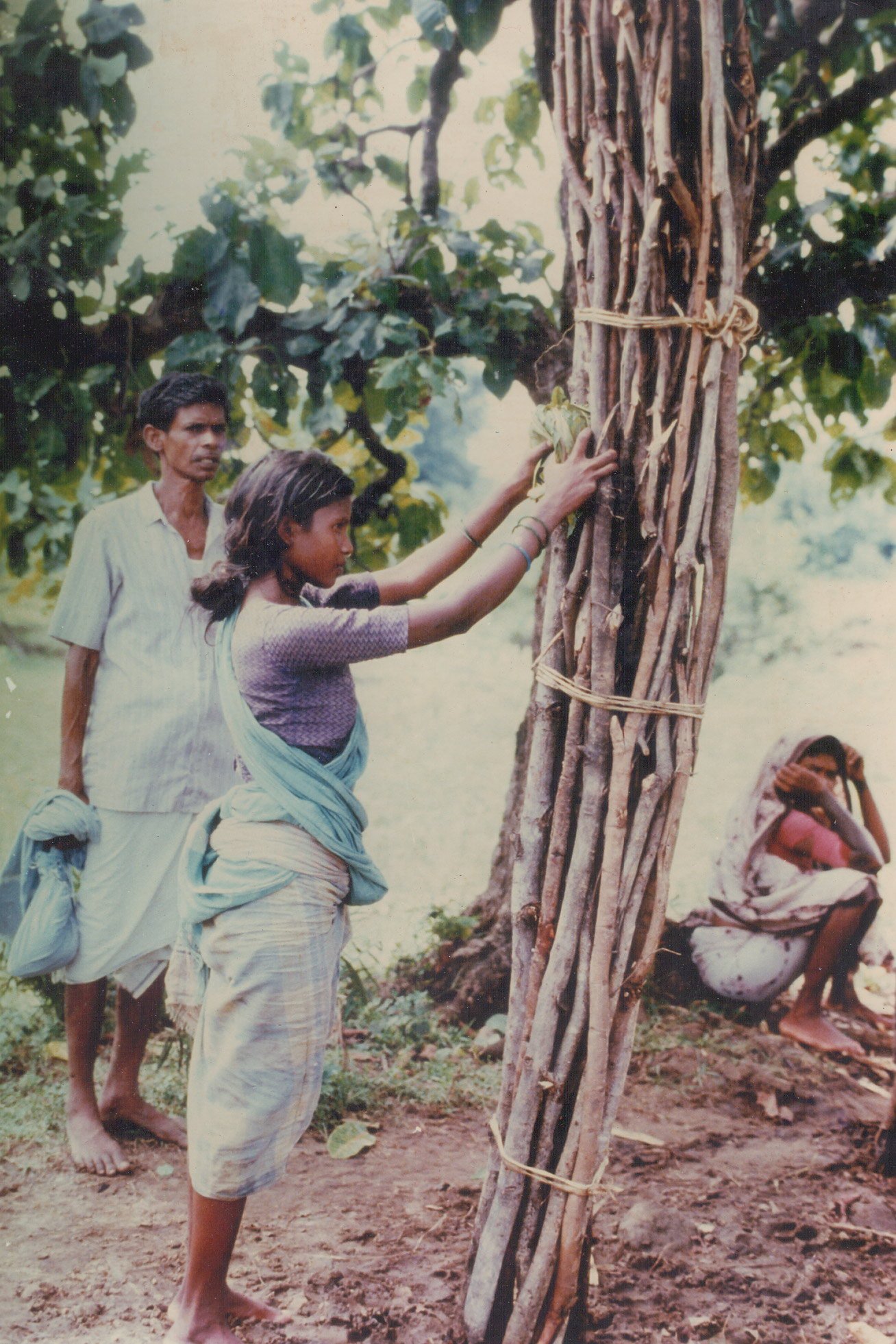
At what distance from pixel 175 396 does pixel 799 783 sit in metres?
2.02

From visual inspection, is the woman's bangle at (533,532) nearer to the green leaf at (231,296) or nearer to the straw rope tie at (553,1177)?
the straw rope tie at (553,1177)

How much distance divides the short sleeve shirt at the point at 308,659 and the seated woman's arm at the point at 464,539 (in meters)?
0.19

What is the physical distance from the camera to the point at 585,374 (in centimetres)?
192

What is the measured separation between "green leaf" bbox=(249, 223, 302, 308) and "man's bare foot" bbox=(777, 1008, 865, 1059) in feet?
8.38

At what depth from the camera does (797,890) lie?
321 centimetres

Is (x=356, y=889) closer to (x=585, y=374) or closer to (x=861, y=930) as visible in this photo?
(x=585, y=374)

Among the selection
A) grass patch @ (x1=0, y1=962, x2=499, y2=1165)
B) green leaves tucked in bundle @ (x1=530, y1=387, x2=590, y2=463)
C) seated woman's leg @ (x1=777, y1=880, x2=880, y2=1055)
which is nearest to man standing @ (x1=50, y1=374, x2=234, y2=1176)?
grass patch @ (x1=0, y1=962, x2=499, y2=1165)

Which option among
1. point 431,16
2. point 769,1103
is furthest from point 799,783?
point 431,16

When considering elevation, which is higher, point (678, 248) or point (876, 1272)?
point (678, 248)

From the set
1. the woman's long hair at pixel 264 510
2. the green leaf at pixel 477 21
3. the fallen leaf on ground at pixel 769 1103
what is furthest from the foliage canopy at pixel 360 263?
the fallen leaf on ground at pixel 769 1103

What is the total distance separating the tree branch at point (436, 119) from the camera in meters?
2.67

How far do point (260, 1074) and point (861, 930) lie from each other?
76.9 inches

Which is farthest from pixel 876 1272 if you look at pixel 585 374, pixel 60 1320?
pixel 585 374

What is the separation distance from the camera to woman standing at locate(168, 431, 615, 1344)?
1815mm
